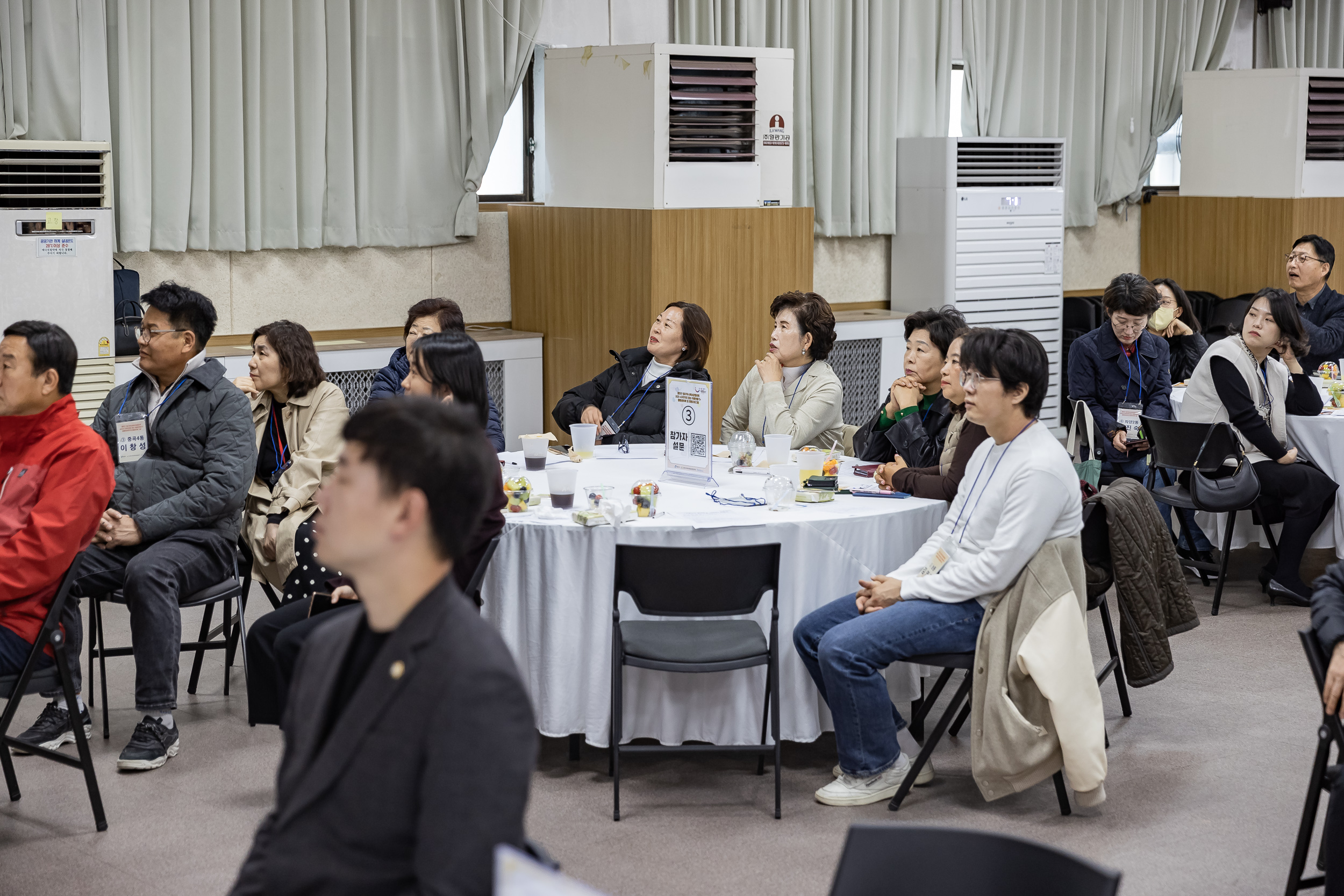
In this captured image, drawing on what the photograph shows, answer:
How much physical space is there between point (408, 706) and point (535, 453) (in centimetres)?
278

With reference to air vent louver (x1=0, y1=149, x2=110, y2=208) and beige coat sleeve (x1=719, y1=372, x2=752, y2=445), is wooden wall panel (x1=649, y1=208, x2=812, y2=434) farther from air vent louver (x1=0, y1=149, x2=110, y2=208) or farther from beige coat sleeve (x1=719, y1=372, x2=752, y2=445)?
air vent louver (x1=0, y1=149, x2=110, y2=208)

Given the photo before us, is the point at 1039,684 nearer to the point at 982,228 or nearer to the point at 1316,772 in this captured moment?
the point at 1316,772

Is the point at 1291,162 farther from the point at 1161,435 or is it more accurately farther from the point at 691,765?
the point at 691,765

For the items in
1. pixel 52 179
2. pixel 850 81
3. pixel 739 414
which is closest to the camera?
pixel 739 414

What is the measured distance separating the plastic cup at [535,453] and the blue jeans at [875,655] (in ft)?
3.97

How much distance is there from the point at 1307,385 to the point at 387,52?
4346 millimetres

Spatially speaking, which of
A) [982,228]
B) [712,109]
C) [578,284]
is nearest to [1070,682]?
[712,109]

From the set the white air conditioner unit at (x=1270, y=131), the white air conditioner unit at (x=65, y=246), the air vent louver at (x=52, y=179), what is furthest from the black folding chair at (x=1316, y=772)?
the white air conditioner unit at (x=1270, y=131)

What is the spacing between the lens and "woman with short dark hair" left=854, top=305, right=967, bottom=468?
4215 millimetres

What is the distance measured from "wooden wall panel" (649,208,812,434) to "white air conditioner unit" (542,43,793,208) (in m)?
0.10

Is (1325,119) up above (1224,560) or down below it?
above

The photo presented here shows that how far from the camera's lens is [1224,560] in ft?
17.9

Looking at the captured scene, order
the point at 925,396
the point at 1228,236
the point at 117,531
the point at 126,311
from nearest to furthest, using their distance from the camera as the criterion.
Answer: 1. the point at 117,531
2. the point at 925,396
3. the point at 126,311
4. the point at 1228,236

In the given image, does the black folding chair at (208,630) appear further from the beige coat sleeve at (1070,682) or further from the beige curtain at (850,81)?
the beige curtain at (850,81)
